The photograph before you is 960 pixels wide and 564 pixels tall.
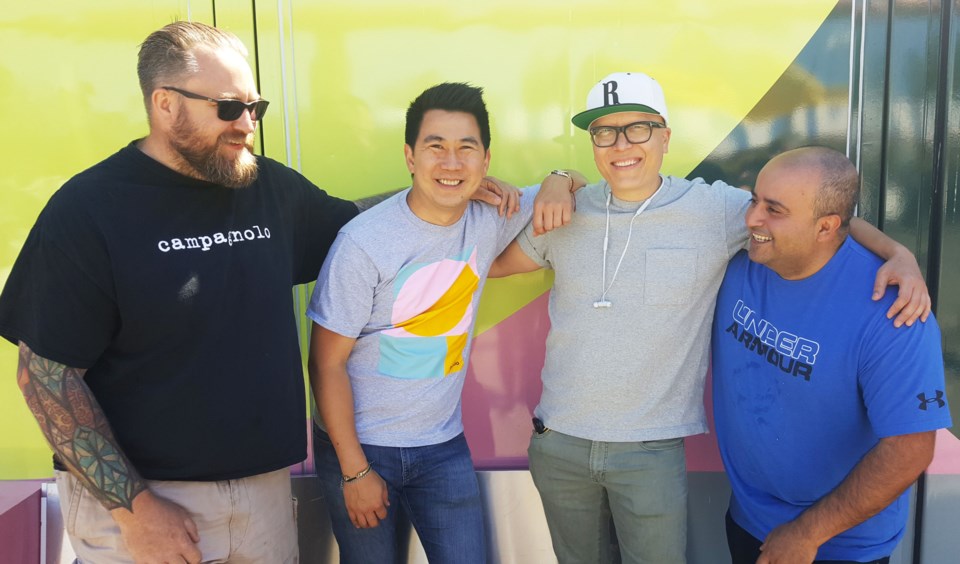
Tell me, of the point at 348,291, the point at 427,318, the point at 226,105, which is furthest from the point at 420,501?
the point at 226,105

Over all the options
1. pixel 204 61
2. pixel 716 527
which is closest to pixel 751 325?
pixel 716 527

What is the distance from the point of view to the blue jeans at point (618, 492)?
6.24 ft

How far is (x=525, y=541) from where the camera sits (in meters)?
2.37

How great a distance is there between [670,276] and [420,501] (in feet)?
3.15

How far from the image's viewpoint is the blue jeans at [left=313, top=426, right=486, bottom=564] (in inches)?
77.3

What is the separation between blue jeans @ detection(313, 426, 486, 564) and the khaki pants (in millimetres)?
143

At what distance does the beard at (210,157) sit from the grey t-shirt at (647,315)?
36.3 inches

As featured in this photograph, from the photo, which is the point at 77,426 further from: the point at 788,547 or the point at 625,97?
the point at 788,547

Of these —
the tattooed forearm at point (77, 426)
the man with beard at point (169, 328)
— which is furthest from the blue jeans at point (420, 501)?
the tattooed forearm at point (77, 426)

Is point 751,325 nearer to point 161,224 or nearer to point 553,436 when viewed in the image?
point 553,436

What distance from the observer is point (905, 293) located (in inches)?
65.7

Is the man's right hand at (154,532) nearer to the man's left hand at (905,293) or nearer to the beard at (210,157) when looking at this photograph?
the beard at (210,157)

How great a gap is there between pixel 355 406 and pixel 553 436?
0.57m

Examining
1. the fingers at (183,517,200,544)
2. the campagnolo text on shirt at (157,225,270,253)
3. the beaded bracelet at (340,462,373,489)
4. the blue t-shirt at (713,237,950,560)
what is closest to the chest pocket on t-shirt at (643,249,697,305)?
the blue t-shirt at (713,237,950,560)
